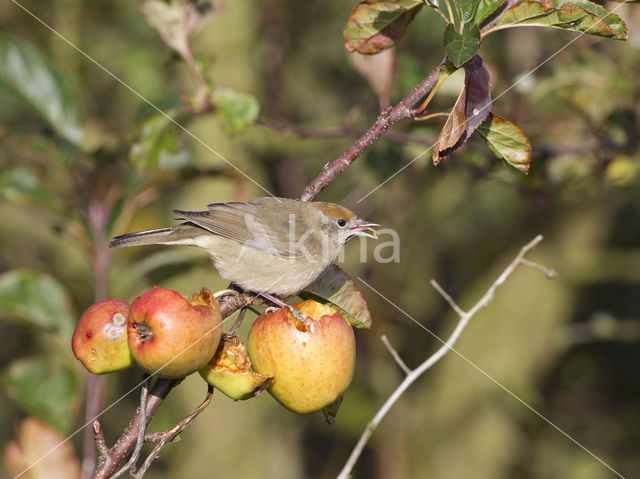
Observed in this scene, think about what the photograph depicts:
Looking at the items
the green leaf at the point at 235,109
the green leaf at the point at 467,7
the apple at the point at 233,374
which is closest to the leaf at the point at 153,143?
the green leaf at the point at 235,109

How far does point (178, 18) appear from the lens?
3262 mm

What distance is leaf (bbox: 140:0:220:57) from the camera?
3221mm

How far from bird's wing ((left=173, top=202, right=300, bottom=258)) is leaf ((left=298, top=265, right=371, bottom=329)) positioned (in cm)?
112

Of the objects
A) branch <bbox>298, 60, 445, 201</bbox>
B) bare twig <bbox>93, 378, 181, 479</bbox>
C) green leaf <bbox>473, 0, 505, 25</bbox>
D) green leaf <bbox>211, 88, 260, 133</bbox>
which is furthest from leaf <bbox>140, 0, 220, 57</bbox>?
bare twig <bbox>93, 378, 181, 479</bbox>

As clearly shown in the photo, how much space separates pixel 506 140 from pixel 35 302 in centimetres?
266

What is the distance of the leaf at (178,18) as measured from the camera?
10.6 ft

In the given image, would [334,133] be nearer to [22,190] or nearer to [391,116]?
[391,116]

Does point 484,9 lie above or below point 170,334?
above

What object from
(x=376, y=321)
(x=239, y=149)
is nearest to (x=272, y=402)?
(x=376, y=321)

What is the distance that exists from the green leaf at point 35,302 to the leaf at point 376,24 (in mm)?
2189

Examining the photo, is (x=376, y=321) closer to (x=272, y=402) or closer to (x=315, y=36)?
(x=272, y=402)

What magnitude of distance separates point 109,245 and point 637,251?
412 cm

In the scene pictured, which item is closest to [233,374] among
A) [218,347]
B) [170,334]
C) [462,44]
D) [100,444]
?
[218,347]

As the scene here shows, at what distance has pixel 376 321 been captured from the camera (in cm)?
638
